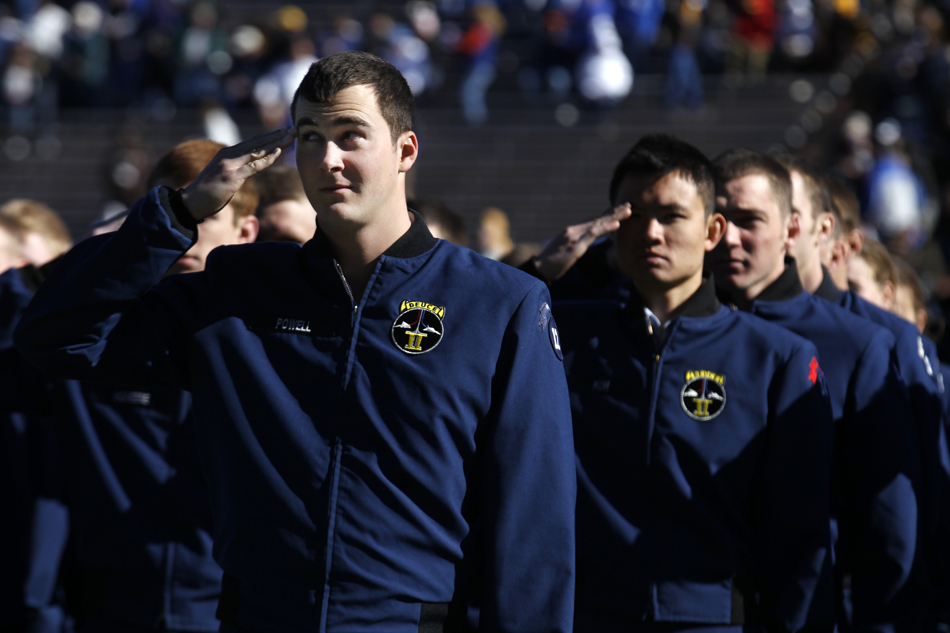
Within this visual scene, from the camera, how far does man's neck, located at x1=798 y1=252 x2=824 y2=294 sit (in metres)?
4.33

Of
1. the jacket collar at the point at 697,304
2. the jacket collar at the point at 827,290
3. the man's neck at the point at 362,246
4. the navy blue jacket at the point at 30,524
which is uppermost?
the jacket collar at the point at 827,290

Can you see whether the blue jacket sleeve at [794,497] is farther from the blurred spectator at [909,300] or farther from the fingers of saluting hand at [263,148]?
the blurred spectator at [909,300]

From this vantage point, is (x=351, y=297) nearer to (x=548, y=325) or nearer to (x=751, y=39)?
(x=548, y=325)

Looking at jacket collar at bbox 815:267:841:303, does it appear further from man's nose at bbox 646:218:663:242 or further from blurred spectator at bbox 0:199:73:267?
blurred spectator at bbox 0:199:73:267

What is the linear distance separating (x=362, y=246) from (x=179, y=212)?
429 millimetres

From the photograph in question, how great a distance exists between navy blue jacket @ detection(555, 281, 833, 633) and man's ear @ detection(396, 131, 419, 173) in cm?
95

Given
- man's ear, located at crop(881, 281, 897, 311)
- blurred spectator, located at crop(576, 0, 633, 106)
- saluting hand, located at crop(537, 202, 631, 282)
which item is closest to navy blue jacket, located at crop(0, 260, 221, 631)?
saluting hand, located at crop(537, 202, 631, 282)

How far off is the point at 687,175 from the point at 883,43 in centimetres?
1537

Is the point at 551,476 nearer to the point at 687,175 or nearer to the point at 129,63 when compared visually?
the point at 687,175

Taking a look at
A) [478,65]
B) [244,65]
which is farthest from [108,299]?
[244,65]

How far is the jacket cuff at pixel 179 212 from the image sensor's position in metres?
2.67

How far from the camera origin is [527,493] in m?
2.60

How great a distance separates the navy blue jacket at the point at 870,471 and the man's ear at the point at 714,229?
460mm

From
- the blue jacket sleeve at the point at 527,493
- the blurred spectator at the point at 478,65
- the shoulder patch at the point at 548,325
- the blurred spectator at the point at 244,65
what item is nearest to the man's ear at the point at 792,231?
the shoulder patch at the point at 548,325
